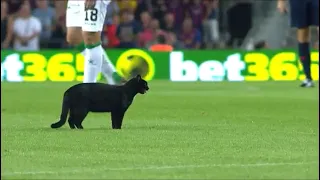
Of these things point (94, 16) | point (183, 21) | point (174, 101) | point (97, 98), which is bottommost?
point (183, 21)

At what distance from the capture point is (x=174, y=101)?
15.3 meters

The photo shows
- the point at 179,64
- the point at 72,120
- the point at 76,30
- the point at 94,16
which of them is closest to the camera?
the point at 72,120

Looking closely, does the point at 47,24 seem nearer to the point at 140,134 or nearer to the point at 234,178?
the point at 140,134

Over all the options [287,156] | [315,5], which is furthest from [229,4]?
[287,156]

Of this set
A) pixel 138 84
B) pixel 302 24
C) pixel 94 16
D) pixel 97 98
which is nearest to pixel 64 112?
pixel 97 98

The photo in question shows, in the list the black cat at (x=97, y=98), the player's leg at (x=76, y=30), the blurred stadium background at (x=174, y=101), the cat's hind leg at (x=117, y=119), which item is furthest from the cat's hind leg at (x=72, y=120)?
the player's leg at (x=76, y=30)

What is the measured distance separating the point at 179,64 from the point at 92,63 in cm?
985

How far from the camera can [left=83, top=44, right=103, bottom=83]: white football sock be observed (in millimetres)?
13258

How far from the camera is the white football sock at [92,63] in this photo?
43.5 ft

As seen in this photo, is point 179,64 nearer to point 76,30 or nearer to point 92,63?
point 76,30

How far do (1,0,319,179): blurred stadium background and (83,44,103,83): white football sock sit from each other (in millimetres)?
606

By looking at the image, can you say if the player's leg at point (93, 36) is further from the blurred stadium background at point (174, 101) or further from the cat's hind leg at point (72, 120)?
the cat's hind leg at point (72, 120)

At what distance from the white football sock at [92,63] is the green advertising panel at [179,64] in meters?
9.12

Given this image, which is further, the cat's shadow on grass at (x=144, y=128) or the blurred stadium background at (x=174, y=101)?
the cat's shadow on grass at (x=144, y=128)
